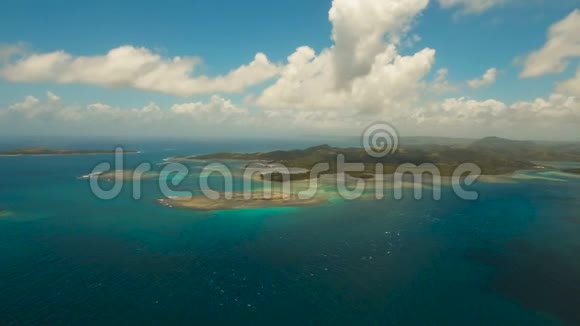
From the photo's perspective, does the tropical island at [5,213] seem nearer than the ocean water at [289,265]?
No

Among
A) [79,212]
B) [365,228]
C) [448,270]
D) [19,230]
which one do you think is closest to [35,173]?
[79,212]

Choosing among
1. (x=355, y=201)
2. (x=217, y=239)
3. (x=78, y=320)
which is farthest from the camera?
(x=355, y=201)

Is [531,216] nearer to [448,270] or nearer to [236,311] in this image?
[448,270]

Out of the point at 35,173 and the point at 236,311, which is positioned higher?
the point at 35,173

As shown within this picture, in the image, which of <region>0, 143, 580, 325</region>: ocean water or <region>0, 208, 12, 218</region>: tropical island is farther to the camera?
<region>0, 208, 12, 218</region>: tropical island

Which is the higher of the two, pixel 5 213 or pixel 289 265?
pixel 5 213

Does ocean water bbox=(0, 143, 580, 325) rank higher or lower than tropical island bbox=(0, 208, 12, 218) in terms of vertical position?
lower

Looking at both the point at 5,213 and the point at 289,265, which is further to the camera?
the point at 5,213

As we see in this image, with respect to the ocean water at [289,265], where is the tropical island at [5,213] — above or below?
above
